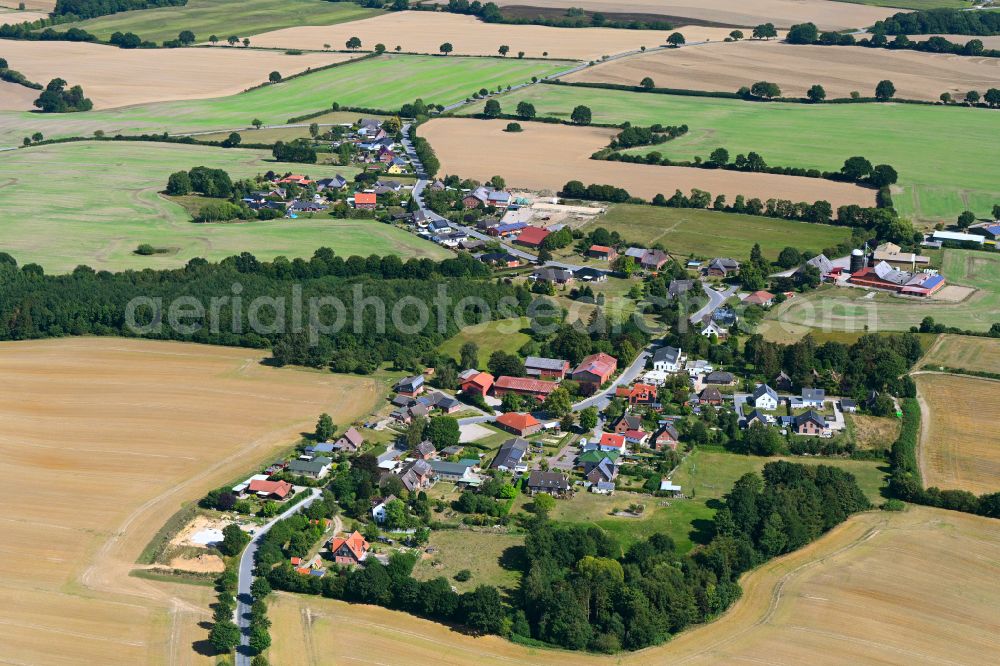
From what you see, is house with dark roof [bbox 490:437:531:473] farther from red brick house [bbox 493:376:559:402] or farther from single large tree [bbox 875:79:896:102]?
single large tree [bbox 875:79:896:102]

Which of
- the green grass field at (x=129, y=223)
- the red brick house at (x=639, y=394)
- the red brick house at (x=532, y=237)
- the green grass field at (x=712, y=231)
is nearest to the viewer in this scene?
the red brick house at (x=639, y=394)

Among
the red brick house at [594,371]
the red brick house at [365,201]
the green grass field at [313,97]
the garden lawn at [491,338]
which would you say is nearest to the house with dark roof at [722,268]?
the garden lawn at [491,338]

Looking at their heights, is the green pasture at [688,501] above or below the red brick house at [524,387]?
below

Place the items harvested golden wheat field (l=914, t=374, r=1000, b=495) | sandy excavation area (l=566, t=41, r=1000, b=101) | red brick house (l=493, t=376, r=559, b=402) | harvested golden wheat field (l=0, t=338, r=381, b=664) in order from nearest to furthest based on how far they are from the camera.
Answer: harvested golden wheat field (l=0, t=338, r=381, b=664), harvested golden wheat field (l=914, t=374, r=1000, b=495), red brick house (l=493, t=376, r=559, b=402), sandy excavation area (l=566, t=41, r=1000, b=101)

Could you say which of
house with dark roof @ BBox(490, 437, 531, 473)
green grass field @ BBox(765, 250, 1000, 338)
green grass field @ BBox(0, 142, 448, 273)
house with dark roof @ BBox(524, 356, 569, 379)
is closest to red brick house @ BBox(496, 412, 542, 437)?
house with dark roof @ BBox(490, 437, 531, 473)

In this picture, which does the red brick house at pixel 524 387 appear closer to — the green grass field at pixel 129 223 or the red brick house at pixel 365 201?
the green grass field at pixel 129 223

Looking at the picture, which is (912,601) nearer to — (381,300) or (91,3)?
(381,300)
